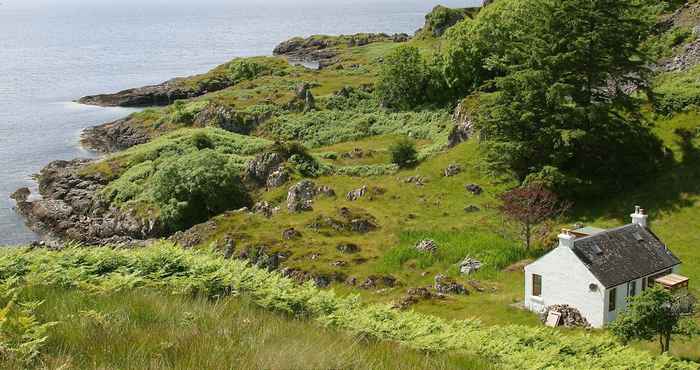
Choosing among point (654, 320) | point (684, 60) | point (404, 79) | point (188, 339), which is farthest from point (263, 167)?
point (188, 339)

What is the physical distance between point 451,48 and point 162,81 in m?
100

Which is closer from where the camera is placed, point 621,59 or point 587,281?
point 587,281

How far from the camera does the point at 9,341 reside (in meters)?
9.88

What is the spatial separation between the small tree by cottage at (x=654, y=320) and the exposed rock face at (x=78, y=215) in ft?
151

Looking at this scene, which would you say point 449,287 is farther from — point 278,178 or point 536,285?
point 278,178

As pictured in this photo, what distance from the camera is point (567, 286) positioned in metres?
35.5

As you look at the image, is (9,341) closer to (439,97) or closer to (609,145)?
(609,145)

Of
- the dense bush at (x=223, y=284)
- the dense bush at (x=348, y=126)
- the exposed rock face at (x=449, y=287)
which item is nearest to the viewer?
the dense bush at (x=223, y=284)

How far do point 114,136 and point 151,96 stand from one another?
36501 mm

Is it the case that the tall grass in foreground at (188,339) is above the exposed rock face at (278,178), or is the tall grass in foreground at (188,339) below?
above

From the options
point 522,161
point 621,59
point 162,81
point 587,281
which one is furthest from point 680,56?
point 162,81

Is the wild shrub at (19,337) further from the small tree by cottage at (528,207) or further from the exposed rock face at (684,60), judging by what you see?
the exposed rock face at (684,60)

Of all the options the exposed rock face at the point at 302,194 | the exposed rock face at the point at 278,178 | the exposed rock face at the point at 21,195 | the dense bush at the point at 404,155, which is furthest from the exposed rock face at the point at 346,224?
the exposed rock face at the point at 21,195

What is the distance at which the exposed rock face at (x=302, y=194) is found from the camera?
196 ft
